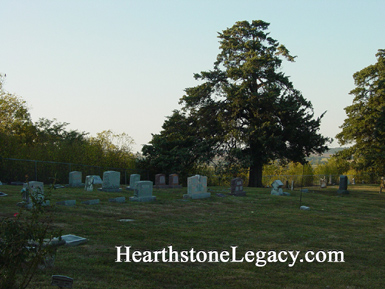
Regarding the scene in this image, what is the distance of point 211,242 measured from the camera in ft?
30.1

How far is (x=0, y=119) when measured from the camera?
4075cm

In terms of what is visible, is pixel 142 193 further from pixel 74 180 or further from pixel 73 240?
pixel 73 240

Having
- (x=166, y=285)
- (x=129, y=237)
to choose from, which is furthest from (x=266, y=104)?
(x=166, y=285)

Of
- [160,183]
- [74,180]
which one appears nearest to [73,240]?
[74,180]

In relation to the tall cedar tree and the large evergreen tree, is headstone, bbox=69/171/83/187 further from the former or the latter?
the tall cedar tree

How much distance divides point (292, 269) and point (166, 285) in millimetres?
2655

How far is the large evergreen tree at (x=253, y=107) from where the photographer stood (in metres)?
30.3

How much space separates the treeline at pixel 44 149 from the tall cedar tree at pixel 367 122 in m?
21.2

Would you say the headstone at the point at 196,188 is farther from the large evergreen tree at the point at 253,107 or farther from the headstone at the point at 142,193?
the large evergreen tree at the point at 253,107

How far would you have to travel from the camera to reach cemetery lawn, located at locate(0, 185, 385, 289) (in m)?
6.34

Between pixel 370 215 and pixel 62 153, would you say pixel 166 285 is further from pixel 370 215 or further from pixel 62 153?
pixel 62 153

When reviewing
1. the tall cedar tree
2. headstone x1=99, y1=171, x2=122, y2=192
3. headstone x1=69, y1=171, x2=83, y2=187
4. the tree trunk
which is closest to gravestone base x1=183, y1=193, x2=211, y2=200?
headstone x1=99, y1=171, x2=122, y2=192

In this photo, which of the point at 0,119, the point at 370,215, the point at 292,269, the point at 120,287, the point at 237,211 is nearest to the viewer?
the point at 120,287

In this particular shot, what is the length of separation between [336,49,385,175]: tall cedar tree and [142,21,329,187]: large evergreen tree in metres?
5.81
